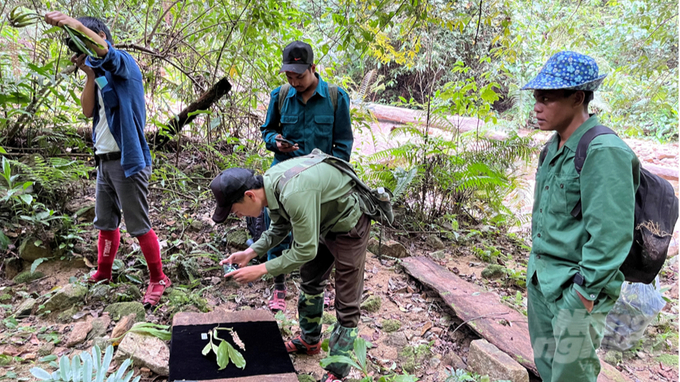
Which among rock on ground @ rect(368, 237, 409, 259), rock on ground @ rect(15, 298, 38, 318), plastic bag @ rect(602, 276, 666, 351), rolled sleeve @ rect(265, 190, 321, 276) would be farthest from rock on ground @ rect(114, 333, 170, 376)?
plastic bag @ rect(602, 276, 666, 351)

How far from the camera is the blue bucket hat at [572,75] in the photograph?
1.79 metres

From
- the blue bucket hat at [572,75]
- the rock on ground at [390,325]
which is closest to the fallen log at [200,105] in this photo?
the rock on ground at [390,325]

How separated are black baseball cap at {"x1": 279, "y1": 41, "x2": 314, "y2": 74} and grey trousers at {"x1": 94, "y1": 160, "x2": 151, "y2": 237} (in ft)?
4.53

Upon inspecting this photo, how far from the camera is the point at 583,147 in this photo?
175cm

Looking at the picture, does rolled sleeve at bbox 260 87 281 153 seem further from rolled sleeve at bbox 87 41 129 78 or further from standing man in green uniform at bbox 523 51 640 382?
standing man in green uniform at bbox 523 51 640 382

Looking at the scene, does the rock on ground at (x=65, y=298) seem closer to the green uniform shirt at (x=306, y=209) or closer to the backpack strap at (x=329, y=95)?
the green uniform shirt at (x=306, y=209)

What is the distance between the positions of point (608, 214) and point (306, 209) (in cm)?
135

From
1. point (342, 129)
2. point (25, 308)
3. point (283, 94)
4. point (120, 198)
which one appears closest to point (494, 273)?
point (342, 129)

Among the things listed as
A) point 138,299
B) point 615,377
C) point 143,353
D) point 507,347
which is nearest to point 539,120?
point 507,347

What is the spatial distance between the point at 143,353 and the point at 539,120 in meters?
2.65

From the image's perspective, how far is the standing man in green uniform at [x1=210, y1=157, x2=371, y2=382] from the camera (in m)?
2.12

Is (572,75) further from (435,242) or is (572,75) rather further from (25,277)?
(25,277)

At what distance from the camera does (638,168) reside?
68.4 inches

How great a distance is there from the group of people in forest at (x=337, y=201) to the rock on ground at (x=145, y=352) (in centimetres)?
76
